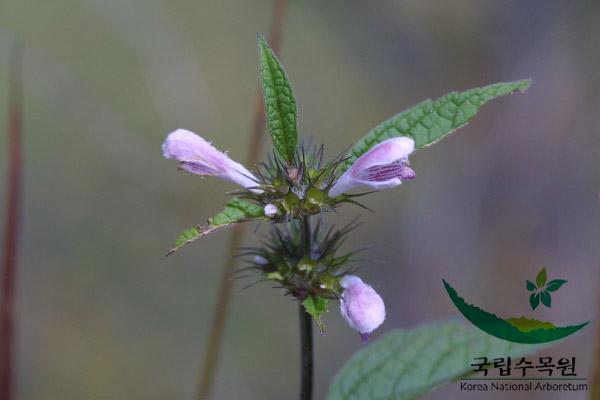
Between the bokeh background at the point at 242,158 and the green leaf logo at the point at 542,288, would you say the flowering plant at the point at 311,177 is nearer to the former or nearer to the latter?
the green leaf logo at the point at 542,288

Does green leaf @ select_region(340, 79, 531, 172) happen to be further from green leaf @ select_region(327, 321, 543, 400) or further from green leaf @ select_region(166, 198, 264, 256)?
green leaf @ select_region(327, 321, 543, 400)

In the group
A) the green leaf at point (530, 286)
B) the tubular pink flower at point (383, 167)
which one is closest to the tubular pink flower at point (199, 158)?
the tubular pink flower at point (383, 167)

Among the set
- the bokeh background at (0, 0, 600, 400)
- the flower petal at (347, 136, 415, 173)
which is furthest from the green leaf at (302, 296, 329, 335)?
the bokeh background at (0, 0, 600, 400)

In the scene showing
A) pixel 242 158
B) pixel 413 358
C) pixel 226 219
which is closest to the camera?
pixel 226 219

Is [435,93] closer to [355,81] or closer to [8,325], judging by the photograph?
[355,81]

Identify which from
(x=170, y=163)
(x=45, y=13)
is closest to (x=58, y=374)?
(x=170, y=163)

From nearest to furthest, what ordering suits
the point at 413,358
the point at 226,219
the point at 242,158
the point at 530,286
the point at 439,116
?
the point at 226,219
the point at 439,116
the point at 413,358
the point at 530,286
the point at 242,158

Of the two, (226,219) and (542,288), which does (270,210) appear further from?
(542,288)

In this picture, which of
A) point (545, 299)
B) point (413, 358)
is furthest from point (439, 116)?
point (545, 299)
